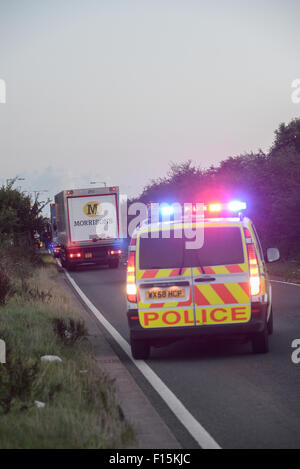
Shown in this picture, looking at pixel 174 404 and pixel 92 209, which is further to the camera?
pixel 92 209

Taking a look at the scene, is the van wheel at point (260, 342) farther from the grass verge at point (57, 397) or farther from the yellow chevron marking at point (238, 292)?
the grass verge at point (57, 397)

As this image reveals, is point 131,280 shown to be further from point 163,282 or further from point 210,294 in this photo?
point 210,294

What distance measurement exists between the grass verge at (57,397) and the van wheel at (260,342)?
2.19 meters

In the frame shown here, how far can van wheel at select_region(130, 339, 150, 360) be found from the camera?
12.0 meters

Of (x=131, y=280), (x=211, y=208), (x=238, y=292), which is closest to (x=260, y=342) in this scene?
(x=238, y=292)

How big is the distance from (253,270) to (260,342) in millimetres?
987

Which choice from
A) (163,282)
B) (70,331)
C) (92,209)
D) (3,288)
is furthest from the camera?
(92,209)

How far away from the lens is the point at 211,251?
1190 cm

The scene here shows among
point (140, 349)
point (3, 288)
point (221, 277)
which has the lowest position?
point (140, 349)

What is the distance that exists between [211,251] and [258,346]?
4.68 ft

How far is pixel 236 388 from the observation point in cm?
969

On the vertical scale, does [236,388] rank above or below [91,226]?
below
